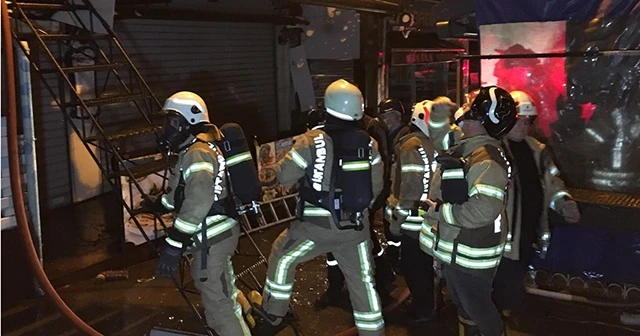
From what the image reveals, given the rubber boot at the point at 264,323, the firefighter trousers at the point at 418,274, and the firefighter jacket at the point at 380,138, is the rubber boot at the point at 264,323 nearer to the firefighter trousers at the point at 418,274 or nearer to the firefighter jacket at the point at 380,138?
the firefighter trousers at the point at 418,274

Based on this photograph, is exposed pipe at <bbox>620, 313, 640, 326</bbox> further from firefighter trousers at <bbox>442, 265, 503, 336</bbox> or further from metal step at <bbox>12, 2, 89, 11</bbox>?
metal step at <bbox>12, 2, 89, 11</bbox>

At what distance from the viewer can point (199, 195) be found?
409 cm

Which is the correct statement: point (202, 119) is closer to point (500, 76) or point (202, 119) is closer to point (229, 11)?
point (500, 76)

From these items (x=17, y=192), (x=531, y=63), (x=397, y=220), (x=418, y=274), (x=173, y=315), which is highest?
(x=531, y=63)

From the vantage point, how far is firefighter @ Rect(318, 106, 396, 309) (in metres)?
5.91

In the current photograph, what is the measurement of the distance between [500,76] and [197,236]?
3.57 m

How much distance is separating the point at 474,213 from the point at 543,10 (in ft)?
9.48

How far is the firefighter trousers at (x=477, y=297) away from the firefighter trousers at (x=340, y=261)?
0.77 meters

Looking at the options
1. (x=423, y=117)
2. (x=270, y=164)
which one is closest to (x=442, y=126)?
(x=423, y=117)

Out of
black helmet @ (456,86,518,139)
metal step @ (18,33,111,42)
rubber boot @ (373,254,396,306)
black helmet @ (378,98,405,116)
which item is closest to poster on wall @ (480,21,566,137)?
black helmet @ (378,98,405,116)

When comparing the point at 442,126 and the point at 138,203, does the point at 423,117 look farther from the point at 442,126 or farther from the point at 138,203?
the point at 138,203

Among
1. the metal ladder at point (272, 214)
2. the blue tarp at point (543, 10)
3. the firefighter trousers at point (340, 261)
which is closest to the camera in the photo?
the firefighter trousers at point (340, 261)

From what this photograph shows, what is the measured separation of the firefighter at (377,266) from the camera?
5914mm

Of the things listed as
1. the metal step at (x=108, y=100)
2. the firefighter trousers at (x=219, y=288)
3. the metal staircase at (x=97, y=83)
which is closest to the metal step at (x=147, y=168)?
the metal staircase at (x=97, y=83)
